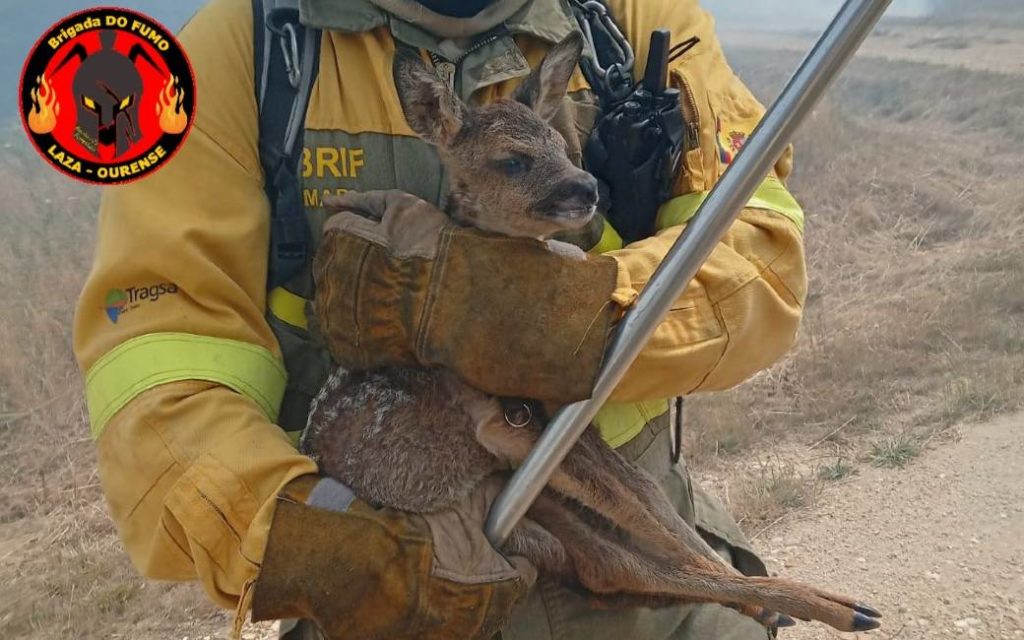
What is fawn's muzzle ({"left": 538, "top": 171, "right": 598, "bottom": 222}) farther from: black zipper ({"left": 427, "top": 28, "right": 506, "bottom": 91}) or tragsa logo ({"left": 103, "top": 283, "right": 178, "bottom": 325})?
tragsa logo ({"left": 103, "top": 283, "right": 178, "bottom": 325})

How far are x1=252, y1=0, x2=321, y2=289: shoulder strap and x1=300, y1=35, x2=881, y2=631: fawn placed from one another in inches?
12.2

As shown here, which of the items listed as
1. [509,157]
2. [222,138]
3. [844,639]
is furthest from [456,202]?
[844,639]

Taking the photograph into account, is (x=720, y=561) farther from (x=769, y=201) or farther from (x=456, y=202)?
(x=456, y=202)

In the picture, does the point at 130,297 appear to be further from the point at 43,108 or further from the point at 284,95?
the point at 43,108

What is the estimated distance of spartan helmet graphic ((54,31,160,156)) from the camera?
9.03ft

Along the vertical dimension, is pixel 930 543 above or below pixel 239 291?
below

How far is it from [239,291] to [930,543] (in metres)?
4.50

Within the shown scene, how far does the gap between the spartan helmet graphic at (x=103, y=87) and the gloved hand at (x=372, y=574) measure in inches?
56.5

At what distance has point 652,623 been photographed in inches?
101

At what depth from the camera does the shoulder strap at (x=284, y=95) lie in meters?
2.30

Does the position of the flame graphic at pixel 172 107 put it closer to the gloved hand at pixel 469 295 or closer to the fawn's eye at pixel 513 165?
the gloved hand at pixel 469 295

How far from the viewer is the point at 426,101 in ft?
7.43

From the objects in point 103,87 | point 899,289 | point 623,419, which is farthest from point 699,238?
point 899,289

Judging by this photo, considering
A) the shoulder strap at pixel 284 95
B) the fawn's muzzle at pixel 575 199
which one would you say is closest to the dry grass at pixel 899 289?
the fawn's muzzle at pixel 575 199
